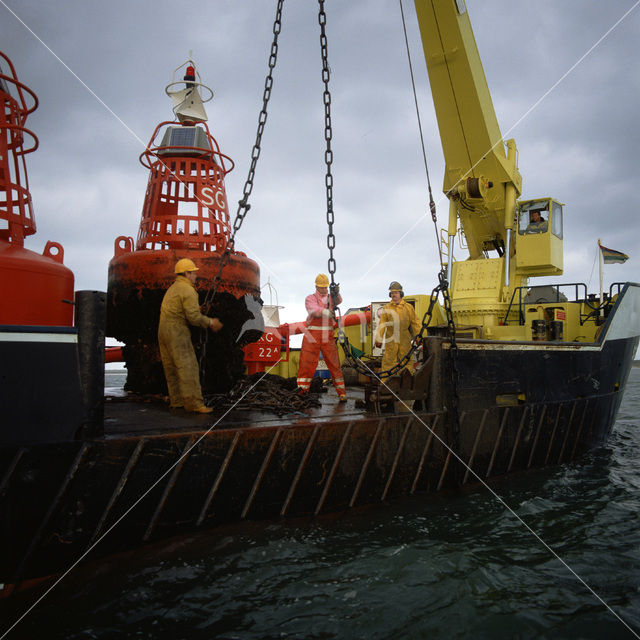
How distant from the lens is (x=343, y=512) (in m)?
4.64

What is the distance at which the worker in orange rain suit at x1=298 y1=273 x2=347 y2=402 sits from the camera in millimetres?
6688

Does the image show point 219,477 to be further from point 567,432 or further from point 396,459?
point 567,432

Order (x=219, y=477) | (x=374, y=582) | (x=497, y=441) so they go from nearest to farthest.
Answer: (x=374, y=582) < (x=219, y=477) < (x=497, y=441)

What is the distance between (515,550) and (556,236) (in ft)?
26.2

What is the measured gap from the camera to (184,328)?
524 centimetres

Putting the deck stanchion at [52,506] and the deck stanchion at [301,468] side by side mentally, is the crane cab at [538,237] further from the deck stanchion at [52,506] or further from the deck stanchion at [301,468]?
the deck stanchion at [52,506]

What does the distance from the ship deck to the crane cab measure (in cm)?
604

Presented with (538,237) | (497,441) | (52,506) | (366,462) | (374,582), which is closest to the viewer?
(52,506)

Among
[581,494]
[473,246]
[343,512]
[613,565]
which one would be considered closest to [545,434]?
[581,494]

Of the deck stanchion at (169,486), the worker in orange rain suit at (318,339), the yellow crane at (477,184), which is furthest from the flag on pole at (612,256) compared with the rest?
the deck stanchion at (169,486)

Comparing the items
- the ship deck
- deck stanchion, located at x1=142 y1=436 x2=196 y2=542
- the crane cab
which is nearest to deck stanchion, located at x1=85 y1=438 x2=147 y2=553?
the ship deck

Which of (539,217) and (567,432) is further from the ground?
(539,217)

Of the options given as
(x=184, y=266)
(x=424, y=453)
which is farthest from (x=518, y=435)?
(x=184, y=266)

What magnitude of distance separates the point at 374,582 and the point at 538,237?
28.1 feet
